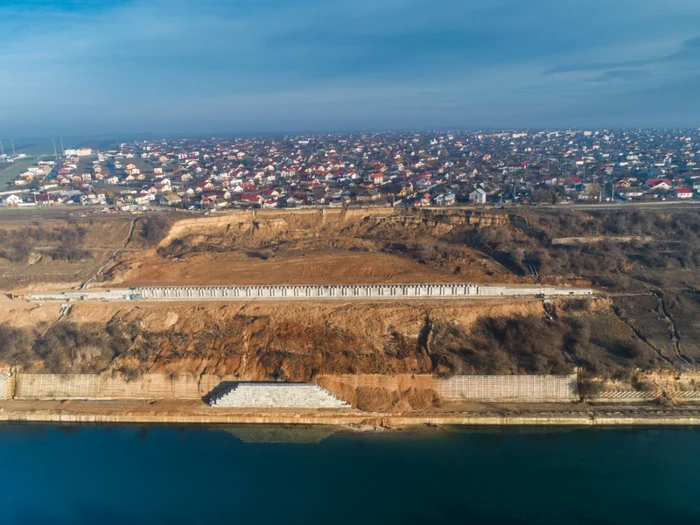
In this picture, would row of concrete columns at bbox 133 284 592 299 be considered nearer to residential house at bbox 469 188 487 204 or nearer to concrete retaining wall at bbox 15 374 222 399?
concrete retaining wall at bbox 15 374 222 399

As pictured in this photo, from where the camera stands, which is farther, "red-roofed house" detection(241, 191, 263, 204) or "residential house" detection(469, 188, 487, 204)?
"red-roofed house" detection(241, 191, 263, 204)

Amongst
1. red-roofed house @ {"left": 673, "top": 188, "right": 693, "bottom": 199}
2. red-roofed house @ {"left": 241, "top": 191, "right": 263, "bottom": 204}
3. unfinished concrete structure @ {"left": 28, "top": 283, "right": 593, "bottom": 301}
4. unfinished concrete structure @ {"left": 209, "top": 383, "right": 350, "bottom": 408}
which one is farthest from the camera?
red-roofed house @ {"left": 241, "top": 191, "right": 263, "bottom": 204}

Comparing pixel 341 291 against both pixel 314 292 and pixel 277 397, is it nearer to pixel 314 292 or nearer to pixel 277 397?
pixel 314 292

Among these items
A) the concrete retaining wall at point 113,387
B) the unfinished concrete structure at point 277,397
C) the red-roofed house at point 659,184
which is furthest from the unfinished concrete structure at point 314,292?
the red-roofed house at point 659,184

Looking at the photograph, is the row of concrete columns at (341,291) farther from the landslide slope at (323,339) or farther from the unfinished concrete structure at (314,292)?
the landslide slope at (323,339)

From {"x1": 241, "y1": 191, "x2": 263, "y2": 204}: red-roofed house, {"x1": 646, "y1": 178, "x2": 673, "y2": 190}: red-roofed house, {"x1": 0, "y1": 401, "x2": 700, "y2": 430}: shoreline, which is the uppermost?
{"x1": 646, "y1": 178, "x2": 673, "y2": 190}: red-roofed house

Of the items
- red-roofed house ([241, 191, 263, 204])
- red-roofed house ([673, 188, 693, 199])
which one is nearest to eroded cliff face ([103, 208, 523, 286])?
red-roofed house ([241, 191, 263, 204])

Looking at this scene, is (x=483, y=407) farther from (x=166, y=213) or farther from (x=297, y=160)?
(x=297, y=160)
